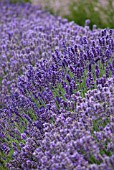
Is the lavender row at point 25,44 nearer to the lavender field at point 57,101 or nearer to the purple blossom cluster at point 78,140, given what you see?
the lavender field at point 57,101

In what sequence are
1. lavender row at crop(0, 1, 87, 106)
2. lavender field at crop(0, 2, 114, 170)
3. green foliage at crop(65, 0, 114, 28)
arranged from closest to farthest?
lavender field at crop(0, 2, 114, 170) → lavender row at crop(0, 1, 87, 106) → green foliage at crop(65, 0, 114, 28)

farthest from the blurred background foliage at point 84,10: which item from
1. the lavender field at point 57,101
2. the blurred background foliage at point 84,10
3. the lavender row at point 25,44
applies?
the lavender field at point 57,101

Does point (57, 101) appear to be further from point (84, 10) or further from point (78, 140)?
point (84, 10)

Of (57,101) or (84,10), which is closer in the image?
(57,101)

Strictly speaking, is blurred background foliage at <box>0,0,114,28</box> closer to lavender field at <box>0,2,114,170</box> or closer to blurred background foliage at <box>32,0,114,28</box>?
blurred background foliage at <box>32,0,114,28</box>

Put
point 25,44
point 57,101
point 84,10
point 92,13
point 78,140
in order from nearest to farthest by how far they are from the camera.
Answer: point 78,140
point 57,101
point 25,44
point 92,13
point 84,10

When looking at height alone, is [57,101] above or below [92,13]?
below

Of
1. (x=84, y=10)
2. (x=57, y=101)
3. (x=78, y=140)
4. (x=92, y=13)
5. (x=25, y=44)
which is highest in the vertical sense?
(x=84, y=10)

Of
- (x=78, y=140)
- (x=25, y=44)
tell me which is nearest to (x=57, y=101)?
(x=78, y=140)

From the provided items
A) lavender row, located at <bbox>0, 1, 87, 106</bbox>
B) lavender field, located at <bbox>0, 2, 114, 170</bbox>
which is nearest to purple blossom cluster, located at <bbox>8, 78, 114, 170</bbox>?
lavender field, located at <bbox>0, 2, 114, 170</bbox>
